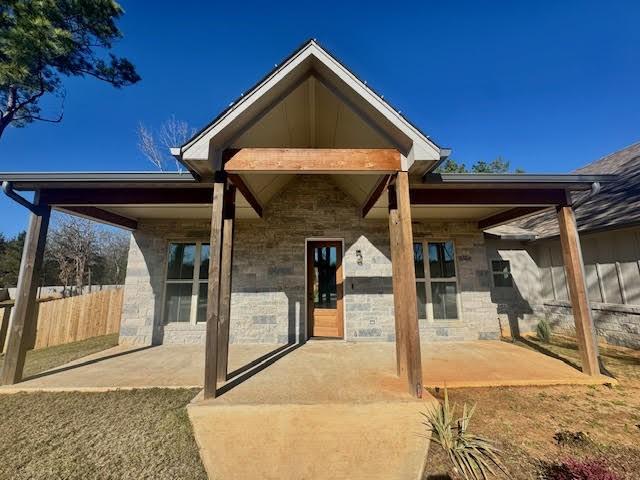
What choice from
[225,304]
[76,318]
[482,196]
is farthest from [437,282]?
[76,318]

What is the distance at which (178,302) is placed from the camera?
6012mm

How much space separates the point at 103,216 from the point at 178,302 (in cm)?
229

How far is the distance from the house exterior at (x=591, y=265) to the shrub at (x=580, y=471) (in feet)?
15.6

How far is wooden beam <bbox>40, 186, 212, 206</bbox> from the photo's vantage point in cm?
412

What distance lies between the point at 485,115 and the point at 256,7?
9.55 meters

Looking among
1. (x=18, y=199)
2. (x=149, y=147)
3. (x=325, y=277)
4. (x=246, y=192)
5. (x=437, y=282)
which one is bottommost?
(x=437, y=282)

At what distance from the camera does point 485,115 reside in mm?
11008

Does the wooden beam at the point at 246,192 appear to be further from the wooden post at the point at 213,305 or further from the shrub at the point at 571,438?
the shrub at the point at 571,438

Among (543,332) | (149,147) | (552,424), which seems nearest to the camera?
(552,424)

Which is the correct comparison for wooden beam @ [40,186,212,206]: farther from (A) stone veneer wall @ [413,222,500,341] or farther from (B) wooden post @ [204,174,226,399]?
(A) stone veneer wall @ [413,222,500,341]

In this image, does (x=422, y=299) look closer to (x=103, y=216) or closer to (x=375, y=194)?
(x=375, y=194)

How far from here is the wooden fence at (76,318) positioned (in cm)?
670

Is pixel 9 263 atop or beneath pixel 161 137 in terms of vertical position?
beneath

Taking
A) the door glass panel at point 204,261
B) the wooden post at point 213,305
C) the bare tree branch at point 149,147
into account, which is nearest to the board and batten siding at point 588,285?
the wooden post at point 213,305
